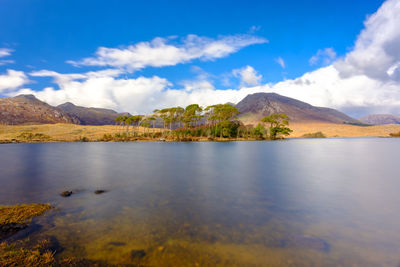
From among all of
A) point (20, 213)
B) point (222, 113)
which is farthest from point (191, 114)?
point (20, 213)

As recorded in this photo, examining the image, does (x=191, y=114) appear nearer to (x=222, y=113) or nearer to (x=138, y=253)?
(x=222, y=113)

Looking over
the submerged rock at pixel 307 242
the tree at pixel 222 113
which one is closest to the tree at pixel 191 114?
the tree at pixel 222 113

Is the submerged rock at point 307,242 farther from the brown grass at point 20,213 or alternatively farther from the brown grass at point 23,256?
the brown grass at point 20,213

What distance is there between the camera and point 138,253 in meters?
7.33

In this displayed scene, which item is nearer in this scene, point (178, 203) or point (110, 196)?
point (178, 203)

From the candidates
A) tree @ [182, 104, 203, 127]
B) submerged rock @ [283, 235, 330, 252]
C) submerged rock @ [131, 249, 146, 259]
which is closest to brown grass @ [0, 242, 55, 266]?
submerged rock @ [131, 249, 146, 259]

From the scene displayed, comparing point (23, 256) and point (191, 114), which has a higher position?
point (191, 114)

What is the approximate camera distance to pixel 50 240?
8117mm

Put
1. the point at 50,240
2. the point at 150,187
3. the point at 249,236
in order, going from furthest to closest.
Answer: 1. the point at 150,187
2. the point at 249,236
3. the point at 50,240

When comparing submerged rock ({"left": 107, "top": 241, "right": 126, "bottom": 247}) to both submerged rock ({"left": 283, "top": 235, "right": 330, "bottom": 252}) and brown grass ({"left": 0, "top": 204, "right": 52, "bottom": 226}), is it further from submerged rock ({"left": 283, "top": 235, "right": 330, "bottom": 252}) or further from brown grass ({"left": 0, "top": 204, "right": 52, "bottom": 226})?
submerged rock ({"left": 283, "top": 235, "right": 330, "bottom": 252})

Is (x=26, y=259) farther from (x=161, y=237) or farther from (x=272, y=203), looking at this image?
(x=272, y=203)

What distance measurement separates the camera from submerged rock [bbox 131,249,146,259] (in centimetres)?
713

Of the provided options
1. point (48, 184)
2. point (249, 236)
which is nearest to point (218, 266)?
point (249, 236)

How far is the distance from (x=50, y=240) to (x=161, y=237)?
14.7 ft
